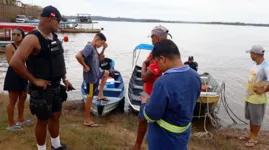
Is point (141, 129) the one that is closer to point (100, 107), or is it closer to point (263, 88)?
point (263, 88)

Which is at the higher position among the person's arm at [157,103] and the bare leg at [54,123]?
the person's arm at [157,103]

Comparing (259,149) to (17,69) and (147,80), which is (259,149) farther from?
(17,69)

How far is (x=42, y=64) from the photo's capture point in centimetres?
337

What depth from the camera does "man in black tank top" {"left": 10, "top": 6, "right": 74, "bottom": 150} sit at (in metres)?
3.20

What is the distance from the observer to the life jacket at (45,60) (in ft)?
10.9

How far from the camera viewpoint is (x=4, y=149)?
14.0 ft

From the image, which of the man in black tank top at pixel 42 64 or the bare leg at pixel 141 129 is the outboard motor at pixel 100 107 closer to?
the bare leg at pixel 141 129

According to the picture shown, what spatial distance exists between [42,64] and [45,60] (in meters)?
0.07

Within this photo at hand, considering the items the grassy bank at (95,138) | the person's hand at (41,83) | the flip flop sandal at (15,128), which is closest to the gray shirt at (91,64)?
the grassy bank at (95,138)

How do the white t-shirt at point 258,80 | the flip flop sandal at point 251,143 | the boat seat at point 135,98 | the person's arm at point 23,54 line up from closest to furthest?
the person's arm at point 23,54, the white t-shirt at point 258,80, the flip flop sandal at point 251,143, the boat seat at point 135,98

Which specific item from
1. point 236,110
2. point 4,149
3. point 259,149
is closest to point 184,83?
point 4,149

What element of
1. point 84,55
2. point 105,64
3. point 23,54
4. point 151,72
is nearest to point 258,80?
point 151,72

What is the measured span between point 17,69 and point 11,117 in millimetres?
2294

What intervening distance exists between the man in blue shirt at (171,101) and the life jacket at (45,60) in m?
1.63
